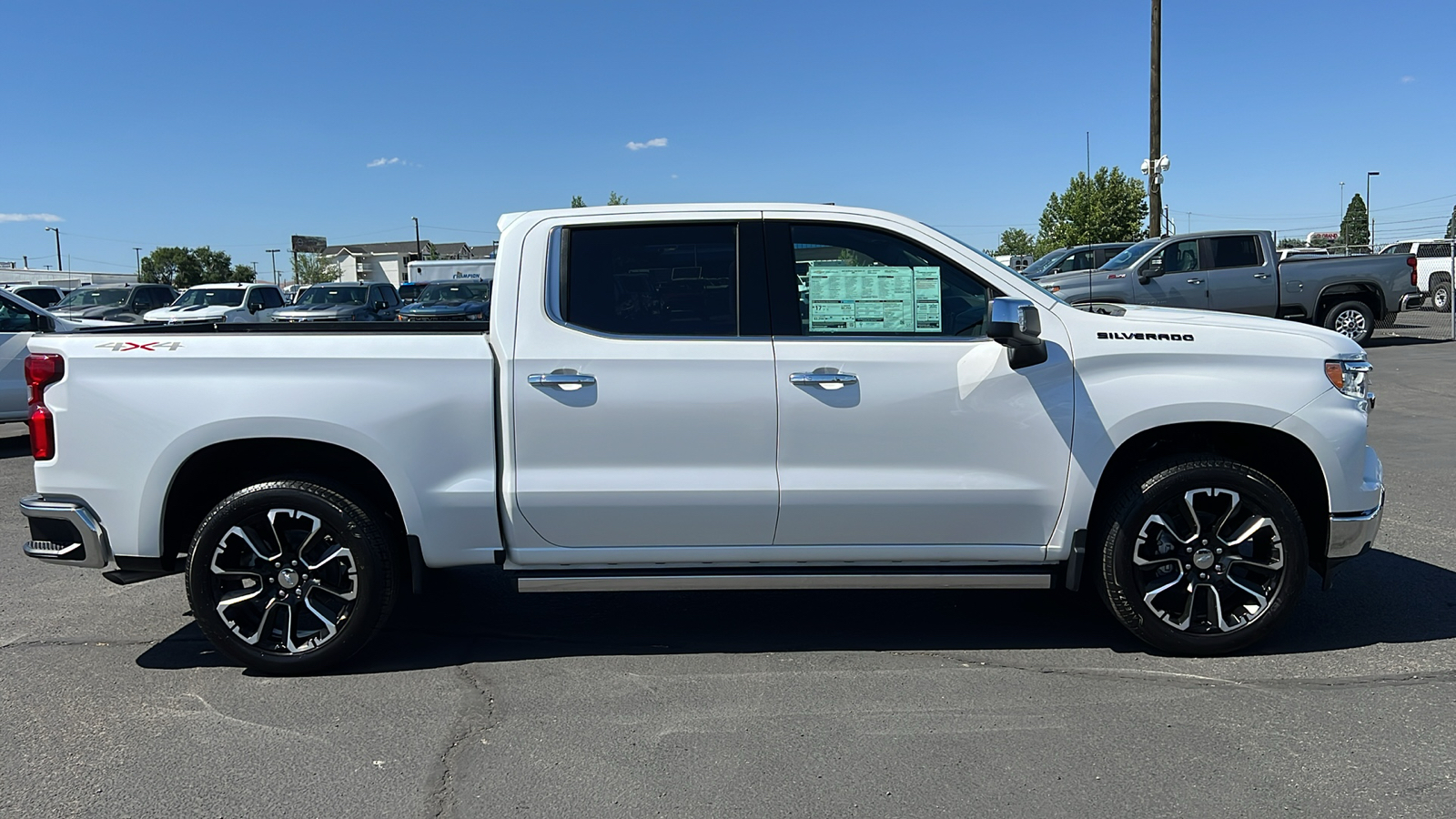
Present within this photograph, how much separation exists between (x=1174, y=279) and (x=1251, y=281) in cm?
124

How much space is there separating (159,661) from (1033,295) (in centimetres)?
397

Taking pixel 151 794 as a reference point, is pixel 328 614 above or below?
→ above

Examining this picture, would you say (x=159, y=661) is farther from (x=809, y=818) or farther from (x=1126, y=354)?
(x=1126, y=354)

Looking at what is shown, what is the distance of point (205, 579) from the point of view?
4.29 m

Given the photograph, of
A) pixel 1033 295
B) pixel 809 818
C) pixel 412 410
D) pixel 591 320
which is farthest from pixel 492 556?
pixel 1033 295

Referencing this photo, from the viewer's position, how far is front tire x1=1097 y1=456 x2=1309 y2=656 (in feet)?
14.1

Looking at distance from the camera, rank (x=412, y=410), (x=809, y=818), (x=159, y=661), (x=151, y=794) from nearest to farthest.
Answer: (x=809, y=818) → (x=151, y=794) → (x=412, y=410) → (x=159, y=661)

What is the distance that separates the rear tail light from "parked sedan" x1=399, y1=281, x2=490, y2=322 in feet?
57.4

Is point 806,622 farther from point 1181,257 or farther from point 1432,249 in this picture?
point 1432,249

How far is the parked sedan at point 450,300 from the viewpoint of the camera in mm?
22453

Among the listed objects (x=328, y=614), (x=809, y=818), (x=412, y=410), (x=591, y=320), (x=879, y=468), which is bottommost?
(x=809, y=818)

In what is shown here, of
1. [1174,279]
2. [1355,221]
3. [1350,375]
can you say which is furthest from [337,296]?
[1355,221]

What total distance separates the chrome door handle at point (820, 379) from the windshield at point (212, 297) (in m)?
23.1

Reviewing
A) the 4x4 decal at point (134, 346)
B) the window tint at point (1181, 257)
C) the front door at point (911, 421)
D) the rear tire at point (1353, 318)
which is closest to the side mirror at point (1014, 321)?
the front door at point (911, 421)
